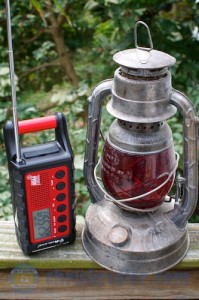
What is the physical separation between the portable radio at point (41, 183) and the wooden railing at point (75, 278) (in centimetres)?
3

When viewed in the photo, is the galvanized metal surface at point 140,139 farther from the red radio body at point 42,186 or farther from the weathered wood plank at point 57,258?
the weathered wood plank at point 57,258

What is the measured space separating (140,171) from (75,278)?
316mm

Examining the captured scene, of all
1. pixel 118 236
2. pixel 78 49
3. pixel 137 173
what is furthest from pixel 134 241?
pixel 78 49

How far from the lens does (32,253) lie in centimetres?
109

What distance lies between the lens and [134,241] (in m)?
1.04

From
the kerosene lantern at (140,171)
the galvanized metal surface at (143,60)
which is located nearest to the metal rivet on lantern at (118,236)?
the kerosene lantern at (140,171)

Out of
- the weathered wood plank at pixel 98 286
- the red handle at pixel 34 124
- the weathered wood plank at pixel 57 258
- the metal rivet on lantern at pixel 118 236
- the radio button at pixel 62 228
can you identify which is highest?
the red handle at pixel 34 124

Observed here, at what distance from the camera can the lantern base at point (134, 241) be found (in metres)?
1.04

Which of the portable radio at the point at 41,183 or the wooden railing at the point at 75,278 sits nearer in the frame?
the portable radio at the point at 41,183

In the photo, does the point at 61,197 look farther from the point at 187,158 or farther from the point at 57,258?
the point at 187,158

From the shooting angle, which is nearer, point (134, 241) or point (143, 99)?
point (143, 99)

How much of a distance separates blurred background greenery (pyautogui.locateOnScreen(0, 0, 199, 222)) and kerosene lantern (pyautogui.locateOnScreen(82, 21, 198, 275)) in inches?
25.3

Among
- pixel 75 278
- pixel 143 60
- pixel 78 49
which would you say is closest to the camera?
pixel 143 60

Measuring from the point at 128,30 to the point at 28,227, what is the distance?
1241 millimetres
